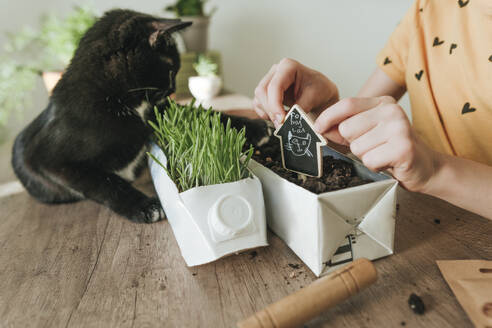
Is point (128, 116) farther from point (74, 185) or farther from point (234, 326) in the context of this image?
point (234, 326)

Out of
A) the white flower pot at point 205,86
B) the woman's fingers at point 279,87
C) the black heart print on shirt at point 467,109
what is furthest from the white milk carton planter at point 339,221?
the white flower pot at point 205,86

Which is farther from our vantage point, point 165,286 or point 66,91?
point 66,91

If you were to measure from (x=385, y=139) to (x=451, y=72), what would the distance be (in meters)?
0.44

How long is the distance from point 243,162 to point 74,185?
38 cm

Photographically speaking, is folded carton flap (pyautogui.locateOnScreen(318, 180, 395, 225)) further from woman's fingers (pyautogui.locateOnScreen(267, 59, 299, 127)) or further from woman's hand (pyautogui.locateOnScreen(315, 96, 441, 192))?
woman's fingers (pyautogui.locateOnScreen(267, 59, 299, 127))

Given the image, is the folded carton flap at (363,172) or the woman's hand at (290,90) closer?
the folded carton flap at (363,172)

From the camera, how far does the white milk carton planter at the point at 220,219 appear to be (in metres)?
0.46

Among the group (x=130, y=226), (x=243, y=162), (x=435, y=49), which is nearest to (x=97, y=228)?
(x=130, y=226)

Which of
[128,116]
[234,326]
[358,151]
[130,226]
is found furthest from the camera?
[128,116]

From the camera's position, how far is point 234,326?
0.39 m

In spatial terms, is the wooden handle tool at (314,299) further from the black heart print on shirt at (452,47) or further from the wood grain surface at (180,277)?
the black heart print on shirt at (452,47)

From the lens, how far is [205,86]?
1493 millimetres

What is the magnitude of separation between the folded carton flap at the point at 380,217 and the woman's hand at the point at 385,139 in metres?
0.04

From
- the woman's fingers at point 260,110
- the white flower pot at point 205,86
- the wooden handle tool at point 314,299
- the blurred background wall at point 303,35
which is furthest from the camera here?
the blurred background wall at point 303,35
